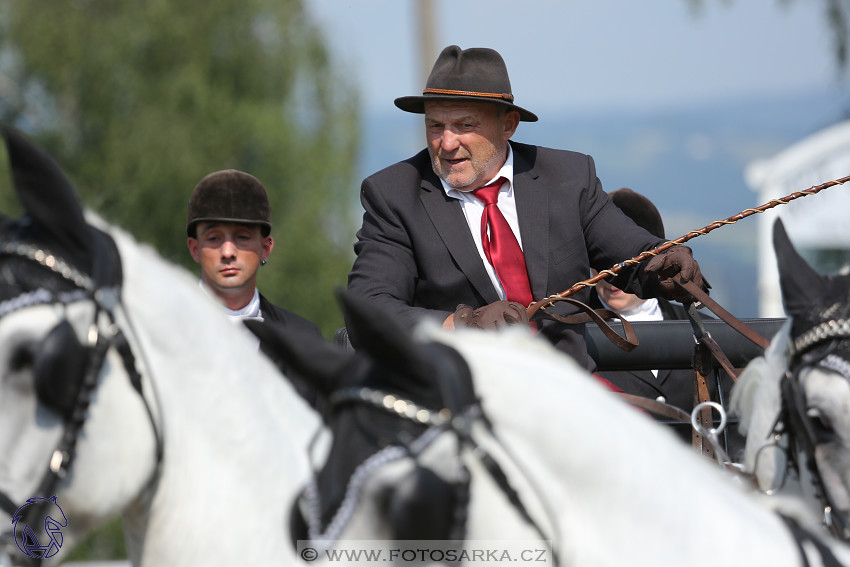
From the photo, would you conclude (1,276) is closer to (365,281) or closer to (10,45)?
(365,281)

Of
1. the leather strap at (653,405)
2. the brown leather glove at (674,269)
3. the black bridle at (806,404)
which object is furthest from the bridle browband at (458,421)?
the brown leather glove at (674,269)

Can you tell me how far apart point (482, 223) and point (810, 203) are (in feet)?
20.9

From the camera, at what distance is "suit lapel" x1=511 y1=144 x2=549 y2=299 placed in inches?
142

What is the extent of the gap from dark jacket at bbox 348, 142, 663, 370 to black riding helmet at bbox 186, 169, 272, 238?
656 millimetres

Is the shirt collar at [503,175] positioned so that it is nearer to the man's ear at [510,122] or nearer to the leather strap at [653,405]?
the man's ear at [510,122]

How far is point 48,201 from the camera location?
2160 mm

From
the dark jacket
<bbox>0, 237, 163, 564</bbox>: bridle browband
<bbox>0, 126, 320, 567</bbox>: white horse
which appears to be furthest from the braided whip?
<bbox>0, 237, 163, 564</bbox>: bridle browband

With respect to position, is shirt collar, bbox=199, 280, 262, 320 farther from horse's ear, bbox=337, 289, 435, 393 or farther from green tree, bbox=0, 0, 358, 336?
green tree, bbox=0, 0, 358, 336

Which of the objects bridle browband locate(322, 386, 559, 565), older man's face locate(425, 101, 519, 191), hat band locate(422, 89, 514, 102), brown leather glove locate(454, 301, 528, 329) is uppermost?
hat band locate(422, 89, 514, 102)

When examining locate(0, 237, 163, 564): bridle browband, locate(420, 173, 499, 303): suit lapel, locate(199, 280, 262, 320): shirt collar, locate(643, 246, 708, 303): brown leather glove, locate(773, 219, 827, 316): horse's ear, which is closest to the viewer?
locate(0, 237, 163, 564): bridle browband

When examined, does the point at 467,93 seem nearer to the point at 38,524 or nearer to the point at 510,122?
the point at 510,122

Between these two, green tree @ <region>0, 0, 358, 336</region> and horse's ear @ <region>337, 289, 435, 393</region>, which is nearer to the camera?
horse's ear @ <region>337, 289, 435, 393</region>

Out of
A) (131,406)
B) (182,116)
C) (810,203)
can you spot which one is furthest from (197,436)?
(182,116)

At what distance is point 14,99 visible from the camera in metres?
17.3
